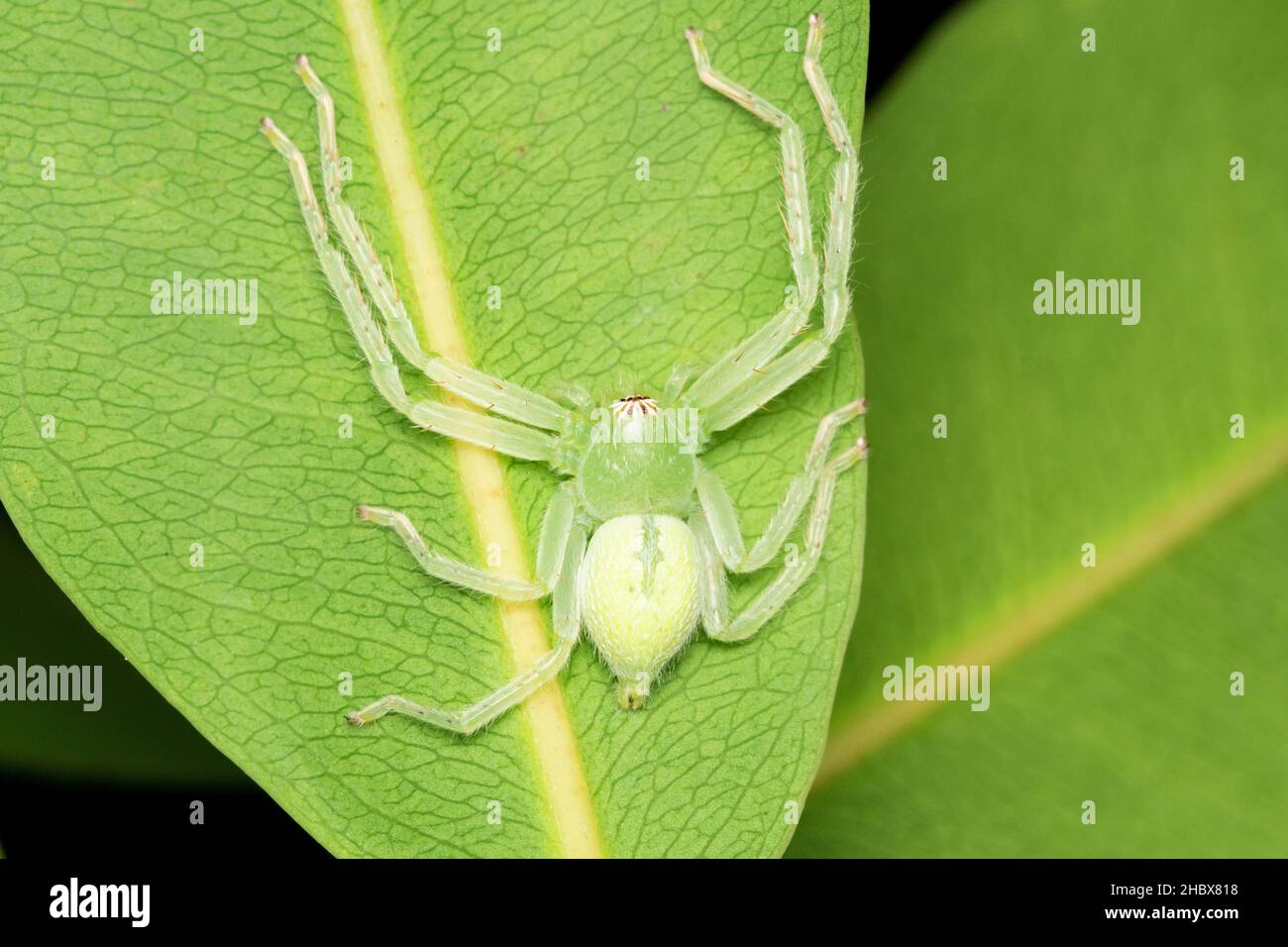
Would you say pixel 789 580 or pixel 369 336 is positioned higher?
pixel 369 336

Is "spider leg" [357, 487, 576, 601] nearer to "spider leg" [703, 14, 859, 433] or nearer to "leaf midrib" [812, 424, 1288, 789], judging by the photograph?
"spider leg" [703, 14, 859, 433]

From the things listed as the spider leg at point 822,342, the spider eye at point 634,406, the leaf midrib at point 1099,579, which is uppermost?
the spider leg at point 822,342

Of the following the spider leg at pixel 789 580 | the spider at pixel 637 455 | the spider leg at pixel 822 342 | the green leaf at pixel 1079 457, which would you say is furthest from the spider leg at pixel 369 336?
the green leaf at pixel 1079 457

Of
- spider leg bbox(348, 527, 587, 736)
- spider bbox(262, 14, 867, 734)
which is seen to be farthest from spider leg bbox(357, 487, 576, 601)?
spider leg bbox(348, 527, 587, 736)

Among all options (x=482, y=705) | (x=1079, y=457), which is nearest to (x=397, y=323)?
(x=482, y=705)

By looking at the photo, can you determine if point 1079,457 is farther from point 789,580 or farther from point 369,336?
point 369,336

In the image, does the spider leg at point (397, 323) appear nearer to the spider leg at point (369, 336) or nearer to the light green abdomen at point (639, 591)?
the spider leg at point (369, 336)
